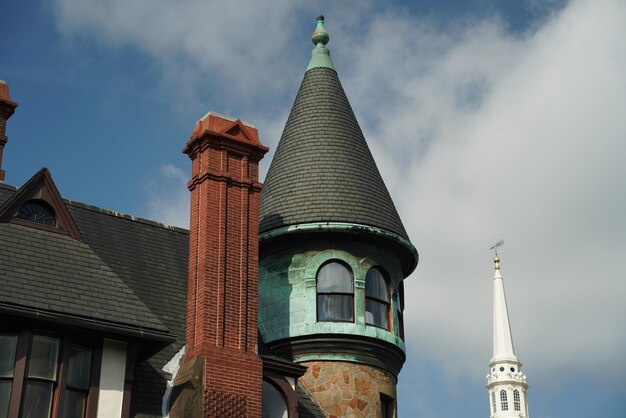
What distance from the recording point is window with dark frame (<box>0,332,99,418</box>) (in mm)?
15594

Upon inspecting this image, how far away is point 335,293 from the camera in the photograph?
2177 centimetres

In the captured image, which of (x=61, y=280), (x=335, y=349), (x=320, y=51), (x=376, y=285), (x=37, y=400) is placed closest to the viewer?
(x=37, y=400)

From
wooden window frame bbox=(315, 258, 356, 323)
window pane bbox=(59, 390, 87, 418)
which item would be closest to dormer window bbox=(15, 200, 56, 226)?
window pane bbox=(59, 390, 87, 418)

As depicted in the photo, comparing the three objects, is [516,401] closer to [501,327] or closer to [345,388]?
[501,327]

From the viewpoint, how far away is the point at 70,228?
18422mm

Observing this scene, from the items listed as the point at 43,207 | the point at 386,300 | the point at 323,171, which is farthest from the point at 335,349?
the point at 43,207

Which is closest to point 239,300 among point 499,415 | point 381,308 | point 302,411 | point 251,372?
point 251,372

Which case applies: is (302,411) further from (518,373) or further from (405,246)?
(518,373)

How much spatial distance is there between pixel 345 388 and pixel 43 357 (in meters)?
6.81

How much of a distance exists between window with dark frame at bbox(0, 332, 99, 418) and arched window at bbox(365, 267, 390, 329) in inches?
275

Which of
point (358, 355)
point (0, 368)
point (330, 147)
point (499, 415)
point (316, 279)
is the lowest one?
point (0, 368)

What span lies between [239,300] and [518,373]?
96.1m

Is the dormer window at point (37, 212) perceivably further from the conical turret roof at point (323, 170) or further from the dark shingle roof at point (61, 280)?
the conical turret roof at point (323, 170)

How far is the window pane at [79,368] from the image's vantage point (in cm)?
1631
